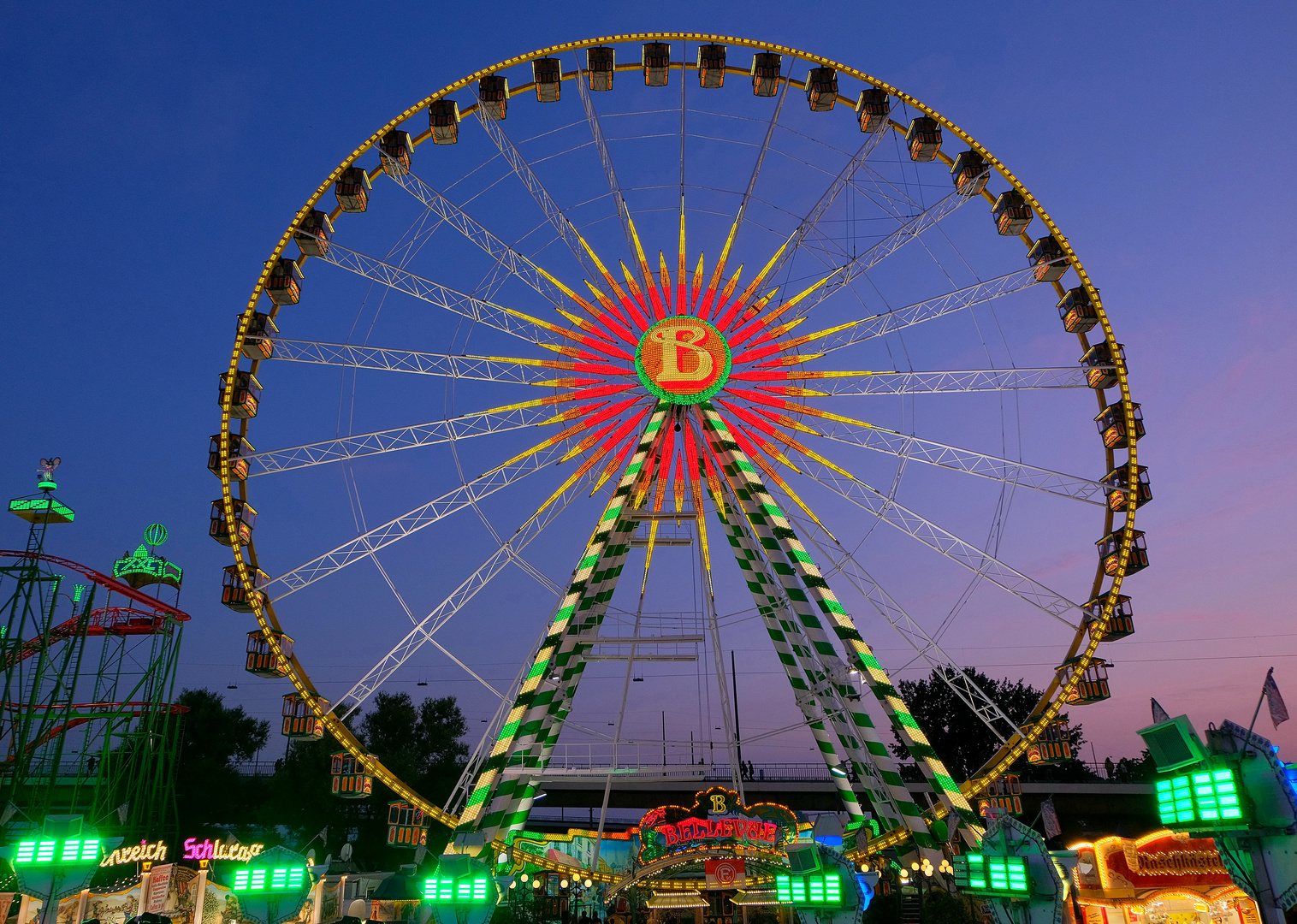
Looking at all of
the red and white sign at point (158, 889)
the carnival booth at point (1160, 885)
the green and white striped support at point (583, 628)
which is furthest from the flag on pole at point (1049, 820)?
the red and white sign at point (158, 889)

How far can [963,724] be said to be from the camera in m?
45.9

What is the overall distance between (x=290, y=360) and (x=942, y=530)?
1433cm

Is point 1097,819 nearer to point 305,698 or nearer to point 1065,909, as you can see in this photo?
point 1065,909

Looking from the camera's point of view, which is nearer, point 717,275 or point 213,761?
point 717,275

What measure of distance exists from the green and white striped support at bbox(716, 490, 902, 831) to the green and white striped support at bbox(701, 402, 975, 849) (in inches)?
28.9

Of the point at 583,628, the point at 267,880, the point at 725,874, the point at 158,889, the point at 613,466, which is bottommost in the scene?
the point at 725,874

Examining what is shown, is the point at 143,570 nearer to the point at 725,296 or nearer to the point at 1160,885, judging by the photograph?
the point at 725,296

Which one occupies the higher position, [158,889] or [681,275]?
[681,275]

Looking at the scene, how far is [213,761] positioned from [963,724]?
37.6 m

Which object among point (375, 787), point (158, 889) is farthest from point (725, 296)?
point (375, 787)

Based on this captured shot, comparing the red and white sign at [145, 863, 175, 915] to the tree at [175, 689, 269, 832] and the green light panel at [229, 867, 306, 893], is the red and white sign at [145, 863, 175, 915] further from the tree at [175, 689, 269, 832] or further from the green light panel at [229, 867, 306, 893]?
the tree at [175, 689, 269, 832]

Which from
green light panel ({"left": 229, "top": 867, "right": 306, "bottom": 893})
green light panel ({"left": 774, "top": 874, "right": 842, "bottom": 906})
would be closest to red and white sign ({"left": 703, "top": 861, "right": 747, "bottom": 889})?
green light panel ({"left": 774, "top": 874, "right": 842, "bottom": 906})

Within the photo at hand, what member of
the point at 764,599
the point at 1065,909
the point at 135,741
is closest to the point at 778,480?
the point at 764,599

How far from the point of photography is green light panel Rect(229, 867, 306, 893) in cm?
1772
